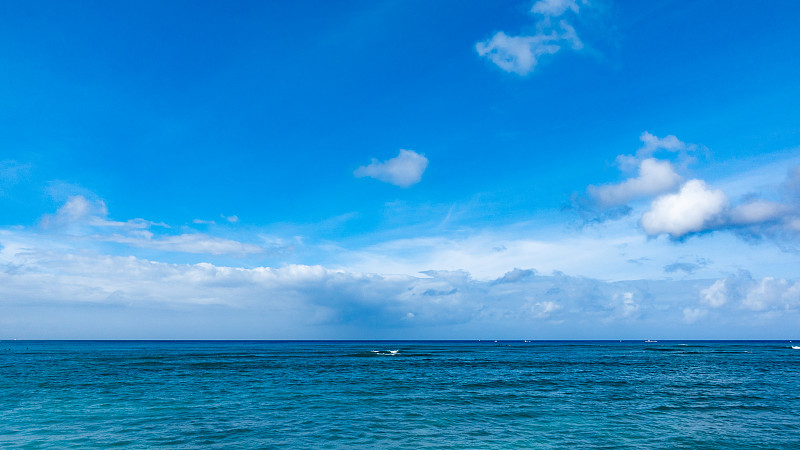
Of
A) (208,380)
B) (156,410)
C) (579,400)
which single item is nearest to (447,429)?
(579,400)

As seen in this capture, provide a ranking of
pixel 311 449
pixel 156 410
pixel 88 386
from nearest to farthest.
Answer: pixel 311 449 → pixel 156 410 → pixel 88 386

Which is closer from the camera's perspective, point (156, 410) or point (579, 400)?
point (156, 410)

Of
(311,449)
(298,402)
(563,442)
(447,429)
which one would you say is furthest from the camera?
(298,402)

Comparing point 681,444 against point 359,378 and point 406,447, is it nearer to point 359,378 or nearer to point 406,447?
point 406,447

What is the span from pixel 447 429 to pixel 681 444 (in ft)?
41.0

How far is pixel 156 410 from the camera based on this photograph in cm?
3388

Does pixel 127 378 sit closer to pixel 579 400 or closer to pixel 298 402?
pixel 298 402

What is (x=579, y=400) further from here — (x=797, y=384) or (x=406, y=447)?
(x=797, y=384)

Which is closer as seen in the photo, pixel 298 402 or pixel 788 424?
pixel 788 424

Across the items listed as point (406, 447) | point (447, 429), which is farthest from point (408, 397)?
point (406, 447)

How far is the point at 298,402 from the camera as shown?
37.8 metres

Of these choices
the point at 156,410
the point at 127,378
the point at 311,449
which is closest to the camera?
the point at 311,449

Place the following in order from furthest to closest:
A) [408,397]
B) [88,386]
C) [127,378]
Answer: [127,378] < [88,386] < [408,397]

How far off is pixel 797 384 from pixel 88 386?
74.2 m
